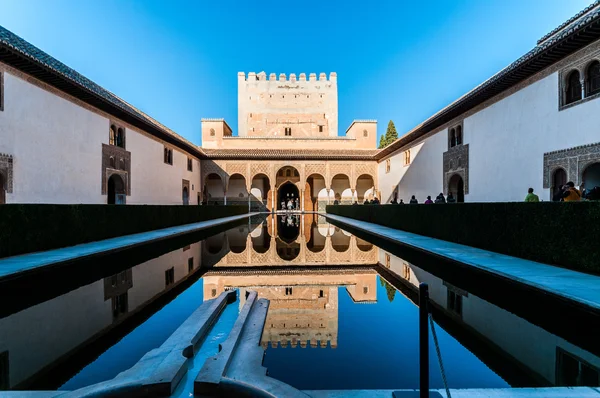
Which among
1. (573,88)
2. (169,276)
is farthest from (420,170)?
(169,276)

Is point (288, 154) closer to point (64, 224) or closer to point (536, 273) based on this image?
point (64, 224)

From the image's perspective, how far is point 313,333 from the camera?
2.99 meters

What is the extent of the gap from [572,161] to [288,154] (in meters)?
19.9

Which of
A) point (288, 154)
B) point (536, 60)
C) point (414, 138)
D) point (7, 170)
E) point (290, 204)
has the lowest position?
point (290, 204)

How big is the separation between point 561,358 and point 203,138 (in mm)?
29202

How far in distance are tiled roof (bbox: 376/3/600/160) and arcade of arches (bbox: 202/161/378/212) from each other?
1196cm

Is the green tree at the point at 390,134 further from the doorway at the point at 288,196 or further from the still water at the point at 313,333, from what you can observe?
the still water at the point at 313,333

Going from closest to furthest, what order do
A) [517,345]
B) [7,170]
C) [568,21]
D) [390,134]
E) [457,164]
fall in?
[517,345] < [7,170] < [568,21] < [457,164] < [390,134]

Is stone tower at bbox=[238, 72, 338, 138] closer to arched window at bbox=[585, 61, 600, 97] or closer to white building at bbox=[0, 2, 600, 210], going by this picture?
white building at bbox=[0, 2, 600, 210]

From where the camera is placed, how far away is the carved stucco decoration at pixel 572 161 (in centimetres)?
829

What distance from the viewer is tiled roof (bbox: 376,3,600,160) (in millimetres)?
7945

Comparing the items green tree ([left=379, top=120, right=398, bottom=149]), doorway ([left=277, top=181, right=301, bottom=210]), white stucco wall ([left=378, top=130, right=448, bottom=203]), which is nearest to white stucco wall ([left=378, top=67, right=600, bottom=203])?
white stucco wall ([left=378, top=130, right=448, bottom=203])

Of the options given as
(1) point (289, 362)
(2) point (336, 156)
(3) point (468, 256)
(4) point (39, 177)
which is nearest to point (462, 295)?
(3) point (468, 256)

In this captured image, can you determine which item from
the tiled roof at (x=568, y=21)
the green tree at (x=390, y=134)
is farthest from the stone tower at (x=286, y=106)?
the tiled roof at (x=568, y=21)
